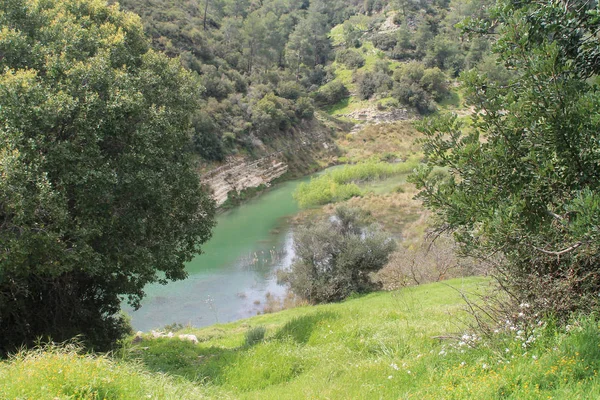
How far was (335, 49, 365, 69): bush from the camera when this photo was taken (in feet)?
332

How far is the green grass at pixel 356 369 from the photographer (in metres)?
5.00

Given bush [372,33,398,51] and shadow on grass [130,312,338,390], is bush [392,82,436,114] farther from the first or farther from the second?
shadow on grass [130,312,338,390]

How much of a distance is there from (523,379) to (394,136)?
72134 millimetres

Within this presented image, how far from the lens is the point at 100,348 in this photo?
12.3m

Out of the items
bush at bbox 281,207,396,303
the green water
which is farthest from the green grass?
the green water

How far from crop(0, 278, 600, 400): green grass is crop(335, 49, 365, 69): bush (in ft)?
315

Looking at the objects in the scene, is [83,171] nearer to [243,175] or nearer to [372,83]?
[243,175]

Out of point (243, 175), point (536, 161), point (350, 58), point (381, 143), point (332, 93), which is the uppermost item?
point (350, 58)

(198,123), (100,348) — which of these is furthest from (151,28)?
(100,348)

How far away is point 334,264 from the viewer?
79.7 ft

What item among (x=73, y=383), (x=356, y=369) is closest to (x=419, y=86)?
(x=356, y=369)

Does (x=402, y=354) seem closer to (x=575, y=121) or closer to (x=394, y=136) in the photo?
(x=575, y=121)

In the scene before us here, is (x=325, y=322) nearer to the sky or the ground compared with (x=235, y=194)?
nearer to the sky

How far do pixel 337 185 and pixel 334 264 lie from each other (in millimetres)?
24153
